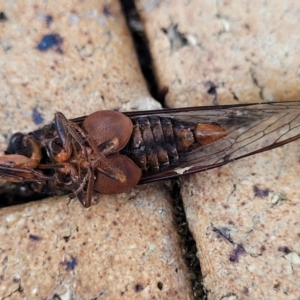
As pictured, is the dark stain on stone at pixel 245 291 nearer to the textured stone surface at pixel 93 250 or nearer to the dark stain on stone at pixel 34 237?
the textured stone surface at pixel 93 250

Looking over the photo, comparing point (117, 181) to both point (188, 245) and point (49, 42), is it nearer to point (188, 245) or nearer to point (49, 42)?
point (188, 245)

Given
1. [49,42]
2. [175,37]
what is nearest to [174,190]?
[175,37]

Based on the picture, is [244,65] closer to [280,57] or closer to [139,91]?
[280,57]

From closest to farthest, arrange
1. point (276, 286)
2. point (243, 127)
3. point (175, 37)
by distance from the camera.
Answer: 1. point (276, 286)
2. point (243, 127)
3. point (175, 37)

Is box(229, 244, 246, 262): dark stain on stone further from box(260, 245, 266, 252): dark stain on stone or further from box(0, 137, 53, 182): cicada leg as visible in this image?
box(0, 137, 53, 182): cicada leg

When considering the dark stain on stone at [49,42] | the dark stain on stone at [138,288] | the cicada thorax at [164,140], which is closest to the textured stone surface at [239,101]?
the cicada thorax at [164,140]

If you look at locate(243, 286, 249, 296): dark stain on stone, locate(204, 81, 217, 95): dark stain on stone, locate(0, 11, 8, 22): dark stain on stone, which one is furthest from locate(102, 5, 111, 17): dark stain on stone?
locate(243, 286, 249, 296): dark stain on stone
